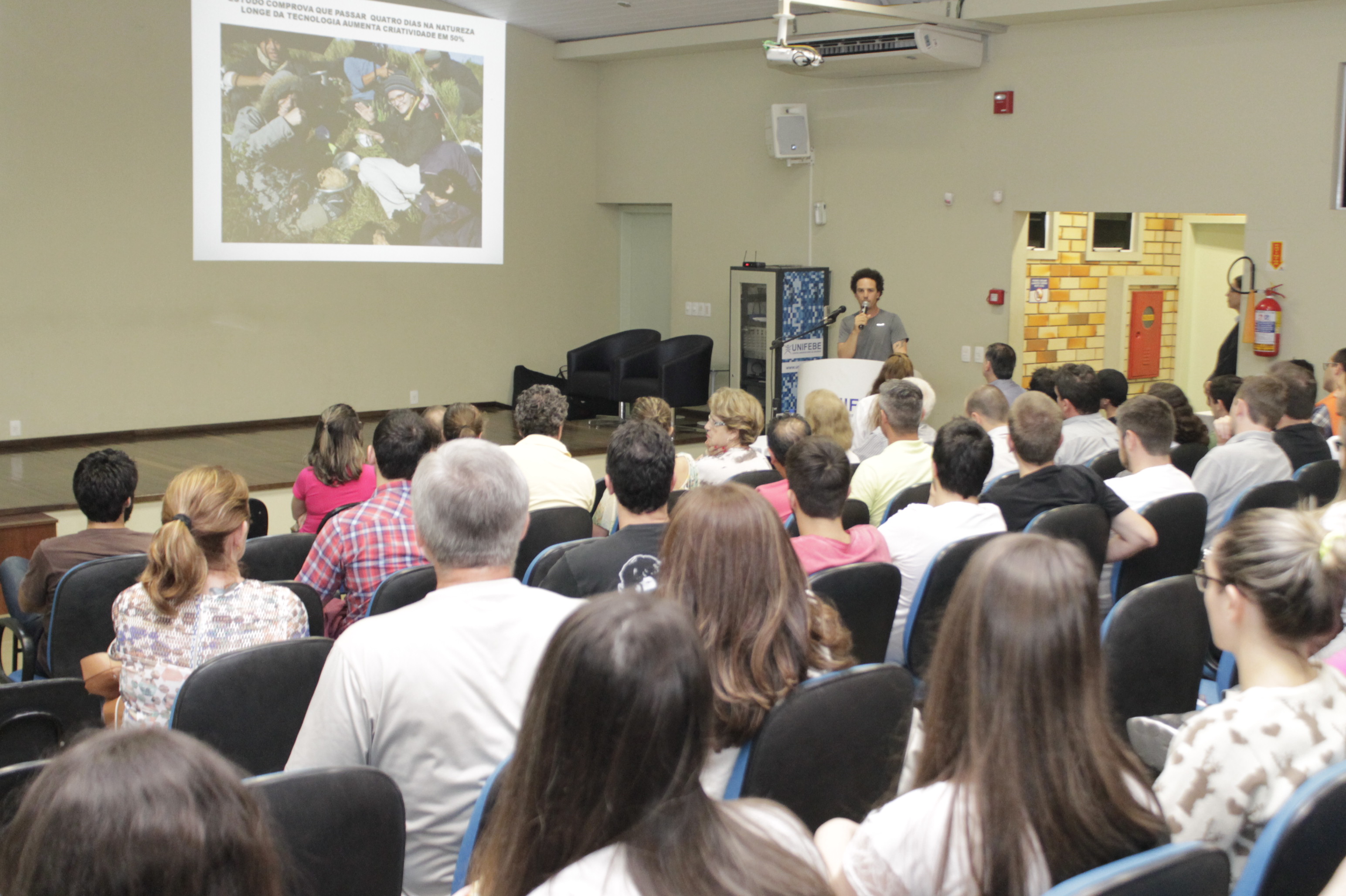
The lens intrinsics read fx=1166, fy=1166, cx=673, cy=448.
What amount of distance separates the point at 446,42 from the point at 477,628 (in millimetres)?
9206

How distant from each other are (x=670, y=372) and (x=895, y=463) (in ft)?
19.2

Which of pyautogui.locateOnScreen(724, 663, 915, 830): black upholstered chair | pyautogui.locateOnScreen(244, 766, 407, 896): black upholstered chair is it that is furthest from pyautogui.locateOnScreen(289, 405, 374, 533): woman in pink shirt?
pyautogui.locateOnScreen(244, 766, 407, 896): black upholstered chair

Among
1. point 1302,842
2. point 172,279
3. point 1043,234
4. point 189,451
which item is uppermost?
A: point 1043,234

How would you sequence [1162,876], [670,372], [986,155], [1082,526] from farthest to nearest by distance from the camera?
[670,372] < [986,155] < [1082,526] < [1162,876]

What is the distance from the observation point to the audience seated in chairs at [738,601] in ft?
6.32

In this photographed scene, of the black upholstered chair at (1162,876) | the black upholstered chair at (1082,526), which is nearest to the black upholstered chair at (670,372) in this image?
the black upholstered chair at (1082,526)

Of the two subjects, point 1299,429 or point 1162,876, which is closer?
point 1162,876

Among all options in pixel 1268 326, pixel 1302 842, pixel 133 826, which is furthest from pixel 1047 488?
pixel 1268 326

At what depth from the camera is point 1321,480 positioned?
14.8 ft

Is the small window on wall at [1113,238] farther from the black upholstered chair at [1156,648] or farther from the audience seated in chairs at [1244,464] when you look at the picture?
the black upholstered chair at [1156,648]

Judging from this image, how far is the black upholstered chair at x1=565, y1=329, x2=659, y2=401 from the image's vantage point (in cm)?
1041

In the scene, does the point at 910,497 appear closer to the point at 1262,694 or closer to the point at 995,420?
the point at 995,420

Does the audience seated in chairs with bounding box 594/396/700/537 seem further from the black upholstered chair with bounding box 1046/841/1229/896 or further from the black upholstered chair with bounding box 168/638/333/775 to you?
the black upholstered chair with bounding box 1046/841/1229/896

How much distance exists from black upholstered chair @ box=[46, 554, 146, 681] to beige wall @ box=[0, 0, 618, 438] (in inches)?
256
